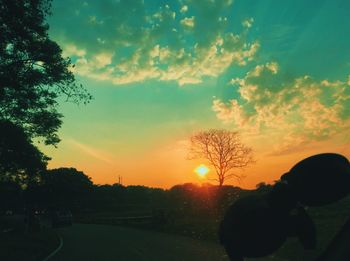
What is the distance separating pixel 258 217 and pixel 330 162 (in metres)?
0.20

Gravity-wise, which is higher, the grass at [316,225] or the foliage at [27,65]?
the foliage at [27,65]

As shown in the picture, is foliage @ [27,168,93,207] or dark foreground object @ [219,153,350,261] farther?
foliage @ [27,168,93,207]

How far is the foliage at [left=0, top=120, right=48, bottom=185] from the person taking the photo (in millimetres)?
26359

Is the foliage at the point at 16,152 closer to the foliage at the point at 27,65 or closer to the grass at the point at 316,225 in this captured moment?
the foliage at the point at 27,65

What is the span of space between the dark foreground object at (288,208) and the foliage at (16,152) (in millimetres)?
26598

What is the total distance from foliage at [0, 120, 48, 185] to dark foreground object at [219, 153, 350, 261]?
87.3 ft

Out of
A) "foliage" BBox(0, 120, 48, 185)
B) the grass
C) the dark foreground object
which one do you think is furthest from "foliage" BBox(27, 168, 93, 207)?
the dark foreground object

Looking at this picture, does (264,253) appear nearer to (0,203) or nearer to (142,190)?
(0,203)

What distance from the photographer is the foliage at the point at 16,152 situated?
1038 inches

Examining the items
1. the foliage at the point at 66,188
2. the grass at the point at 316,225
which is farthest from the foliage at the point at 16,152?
the foliage at the point at 66,188

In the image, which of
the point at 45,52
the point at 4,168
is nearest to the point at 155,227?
the point at 4,168

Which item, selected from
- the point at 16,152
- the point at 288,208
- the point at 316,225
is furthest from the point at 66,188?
the point at 288,208

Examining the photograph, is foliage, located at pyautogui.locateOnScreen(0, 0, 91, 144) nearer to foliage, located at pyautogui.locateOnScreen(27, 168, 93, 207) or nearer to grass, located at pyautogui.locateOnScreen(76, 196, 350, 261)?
grass, located at pyautogui.locateOnScreen(76, 196, 350, 261)

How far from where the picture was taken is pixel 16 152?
94.1 ft
